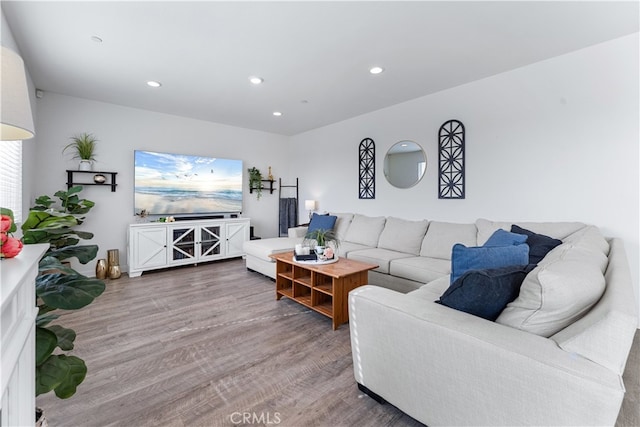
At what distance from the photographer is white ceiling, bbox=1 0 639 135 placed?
204cm

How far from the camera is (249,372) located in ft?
6.15

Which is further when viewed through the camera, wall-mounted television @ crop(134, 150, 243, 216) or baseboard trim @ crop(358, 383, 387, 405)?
wall-mounted television @ crop(134, 150, 243, 216)

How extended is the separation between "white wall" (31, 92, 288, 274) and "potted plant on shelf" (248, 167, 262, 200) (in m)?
0.35

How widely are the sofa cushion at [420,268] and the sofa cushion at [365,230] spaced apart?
0.83 metres

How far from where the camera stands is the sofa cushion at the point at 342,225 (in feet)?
14.3

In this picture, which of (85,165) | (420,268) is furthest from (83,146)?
(420,268)

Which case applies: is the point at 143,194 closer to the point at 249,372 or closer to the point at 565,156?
the point at 249,372

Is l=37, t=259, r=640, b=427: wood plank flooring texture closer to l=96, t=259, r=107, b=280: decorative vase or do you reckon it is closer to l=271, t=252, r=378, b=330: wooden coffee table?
l=271, t=252, r=378, b=330: wooden coffee table

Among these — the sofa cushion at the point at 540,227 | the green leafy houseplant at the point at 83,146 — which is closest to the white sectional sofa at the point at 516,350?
the sofa cushion at the point at 540,227

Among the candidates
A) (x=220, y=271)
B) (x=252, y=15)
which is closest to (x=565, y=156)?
(x=252, y=15)

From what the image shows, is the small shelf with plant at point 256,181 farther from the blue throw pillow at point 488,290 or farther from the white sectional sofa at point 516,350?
the blue throw pillow at point 488,290

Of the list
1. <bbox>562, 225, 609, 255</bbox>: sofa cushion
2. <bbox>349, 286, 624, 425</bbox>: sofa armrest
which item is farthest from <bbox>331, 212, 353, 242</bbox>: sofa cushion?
<bbox>349, 286, 624, 425</bbox>: sofa armrest

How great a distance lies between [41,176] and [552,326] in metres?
5.24

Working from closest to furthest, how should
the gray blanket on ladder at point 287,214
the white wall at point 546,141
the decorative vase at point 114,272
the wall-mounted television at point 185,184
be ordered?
the white wall at point 546,141 < the decorative vase at point 114,272 < the wall-mounted television at point 185,184 < the gray blanket on ladder at point 287,214
